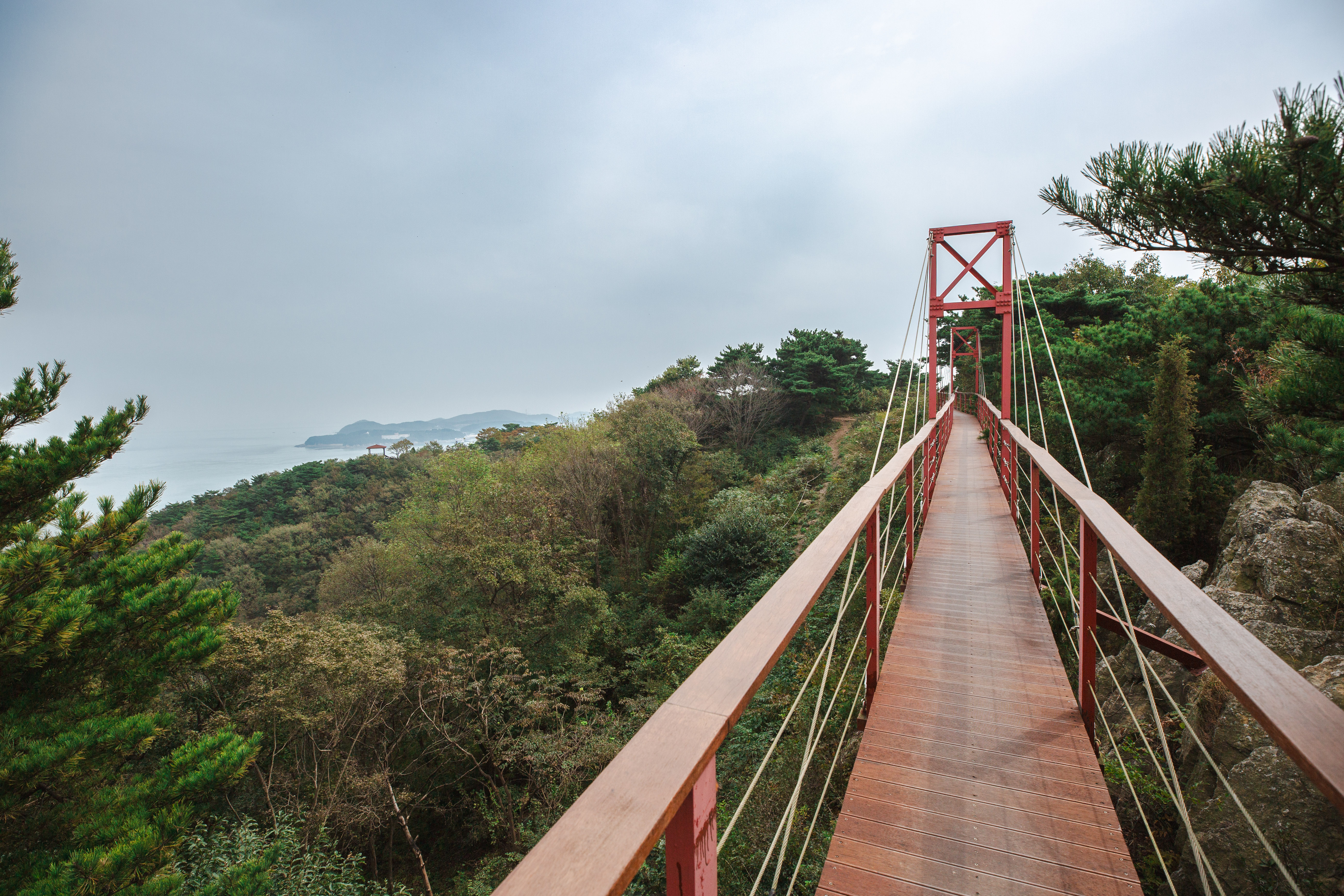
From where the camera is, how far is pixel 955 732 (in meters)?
1.92

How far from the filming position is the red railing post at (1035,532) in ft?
10.7

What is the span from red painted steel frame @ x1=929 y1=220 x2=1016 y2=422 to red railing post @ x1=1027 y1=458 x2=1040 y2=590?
3859mm

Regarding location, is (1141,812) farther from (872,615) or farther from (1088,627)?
(872,615)

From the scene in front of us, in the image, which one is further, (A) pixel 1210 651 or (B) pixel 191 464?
(B) pixel 191 464

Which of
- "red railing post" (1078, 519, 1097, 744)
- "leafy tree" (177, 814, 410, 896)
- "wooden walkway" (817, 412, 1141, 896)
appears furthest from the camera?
"leafy tree" (177, 814, 410, 896)

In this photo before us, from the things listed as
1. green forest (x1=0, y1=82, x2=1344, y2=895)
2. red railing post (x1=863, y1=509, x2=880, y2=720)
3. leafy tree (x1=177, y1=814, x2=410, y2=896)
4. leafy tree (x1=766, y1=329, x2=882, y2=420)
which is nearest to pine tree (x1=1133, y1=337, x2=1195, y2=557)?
green forest (x1=0, y1=82, x2=1344, y2=895)

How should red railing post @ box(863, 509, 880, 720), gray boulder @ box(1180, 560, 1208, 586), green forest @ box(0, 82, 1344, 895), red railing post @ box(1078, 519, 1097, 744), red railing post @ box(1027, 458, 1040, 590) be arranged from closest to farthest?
red railing post @ box(1078, 519, 1097, 744), red railing post @ box(863, 509, 880, 720), green forest @ box(0, 82, 1344, 895), red railing post @ box(1027, 458, 1040, 590), gray boulder @ box(1180, 560, 1208, 586)

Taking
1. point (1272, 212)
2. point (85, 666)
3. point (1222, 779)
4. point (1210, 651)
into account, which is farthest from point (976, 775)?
point (85, 666)

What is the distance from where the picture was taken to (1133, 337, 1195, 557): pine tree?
516 cm

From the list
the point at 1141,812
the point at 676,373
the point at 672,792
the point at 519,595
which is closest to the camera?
the point at 672,792

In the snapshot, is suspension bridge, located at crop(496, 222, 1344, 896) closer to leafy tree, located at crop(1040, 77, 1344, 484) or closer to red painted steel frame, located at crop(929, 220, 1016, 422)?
leafy tree, located at crop(1040, 77, 1344, 484)

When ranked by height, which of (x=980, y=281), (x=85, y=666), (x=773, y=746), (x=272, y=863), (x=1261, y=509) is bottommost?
(x=272, y=863)

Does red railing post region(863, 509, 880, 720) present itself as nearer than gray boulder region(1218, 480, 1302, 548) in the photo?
Yes

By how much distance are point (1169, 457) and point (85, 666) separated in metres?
11.6
